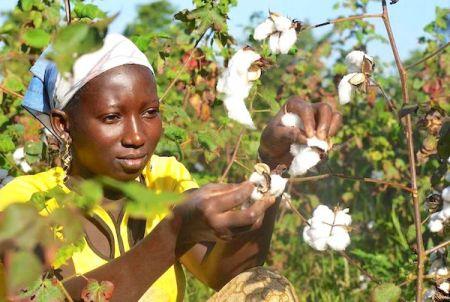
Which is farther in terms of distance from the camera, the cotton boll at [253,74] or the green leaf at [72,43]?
the cotton boll at [253,74]

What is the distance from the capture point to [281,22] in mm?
A: 1851

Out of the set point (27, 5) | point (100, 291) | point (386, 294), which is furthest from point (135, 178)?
point (27, 5)

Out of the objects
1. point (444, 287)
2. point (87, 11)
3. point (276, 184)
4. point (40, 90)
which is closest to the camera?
point (276, 184)

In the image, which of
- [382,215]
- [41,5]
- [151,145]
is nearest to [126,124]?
[151,145]

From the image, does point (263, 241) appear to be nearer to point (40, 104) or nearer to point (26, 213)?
point (40, 104)

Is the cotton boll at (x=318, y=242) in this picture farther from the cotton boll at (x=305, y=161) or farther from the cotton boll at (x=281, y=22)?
the cotton boll at (x=281, y=22)

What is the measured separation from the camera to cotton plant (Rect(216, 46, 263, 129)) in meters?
1.80

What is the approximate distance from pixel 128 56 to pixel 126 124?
6.7 inches

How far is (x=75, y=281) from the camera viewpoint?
2023mm

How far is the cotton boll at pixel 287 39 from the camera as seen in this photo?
1.84 m

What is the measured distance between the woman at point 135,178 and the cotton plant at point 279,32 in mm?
107

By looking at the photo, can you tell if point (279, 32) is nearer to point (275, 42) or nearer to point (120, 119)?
point (275, 42)

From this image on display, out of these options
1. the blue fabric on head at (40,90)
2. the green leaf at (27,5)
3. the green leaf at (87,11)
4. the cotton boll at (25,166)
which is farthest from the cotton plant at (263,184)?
the green leaf at (27,5)

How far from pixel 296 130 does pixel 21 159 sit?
168 cm
